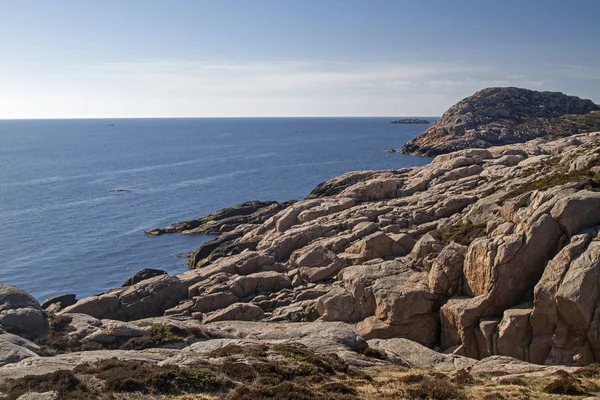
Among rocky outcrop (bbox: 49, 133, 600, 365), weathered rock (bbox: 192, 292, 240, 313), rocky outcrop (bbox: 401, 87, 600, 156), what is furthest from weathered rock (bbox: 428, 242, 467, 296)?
rocky outcrop (bbox: 401, 87, 600, 156)

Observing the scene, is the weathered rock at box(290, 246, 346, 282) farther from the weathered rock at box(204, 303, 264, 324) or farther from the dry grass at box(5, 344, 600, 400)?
the dry grass at box(5, 344, 600, 400)

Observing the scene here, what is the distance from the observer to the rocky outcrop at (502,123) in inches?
6590

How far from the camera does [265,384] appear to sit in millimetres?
27141

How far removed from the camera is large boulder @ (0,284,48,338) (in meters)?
37.5

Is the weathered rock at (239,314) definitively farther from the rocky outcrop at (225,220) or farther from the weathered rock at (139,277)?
the rocky outcrop at (225,220)

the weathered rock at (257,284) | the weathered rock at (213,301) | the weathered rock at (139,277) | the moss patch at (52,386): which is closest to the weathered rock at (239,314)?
the weathered rock at (213,301)

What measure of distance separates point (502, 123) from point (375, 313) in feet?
488

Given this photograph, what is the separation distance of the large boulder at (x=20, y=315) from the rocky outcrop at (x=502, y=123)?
5607 inches

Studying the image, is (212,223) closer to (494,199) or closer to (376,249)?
(376,249)

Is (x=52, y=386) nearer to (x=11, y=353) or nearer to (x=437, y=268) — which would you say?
(x=11, y=353)

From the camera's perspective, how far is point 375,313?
45.7m

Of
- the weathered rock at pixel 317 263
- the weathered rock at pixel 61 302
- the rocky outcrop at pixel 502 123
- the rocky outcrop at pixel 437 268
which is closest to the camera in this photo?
the rocky outcrop at pixel 437 268

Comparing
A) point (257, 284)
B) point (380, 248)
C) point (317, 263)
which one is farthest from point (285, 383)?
point (317, 263)

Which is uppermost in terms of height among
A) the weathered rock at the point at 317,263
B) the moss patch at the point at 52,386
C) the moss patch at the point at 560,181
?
the moss patch at the point at 560,181
